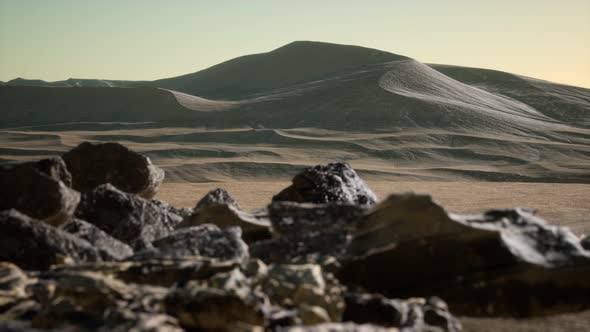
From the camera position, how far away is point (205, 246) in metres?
3.82

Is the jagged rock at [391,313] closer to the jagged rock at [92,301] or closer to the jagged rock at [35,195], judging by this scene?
the jagged rock at [92,301]

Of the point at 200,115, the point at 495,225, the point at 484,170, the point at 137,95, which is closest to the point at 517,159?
the point at 484,170

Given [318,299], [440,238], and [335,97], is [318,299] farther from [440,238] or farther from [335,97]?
[335,97]

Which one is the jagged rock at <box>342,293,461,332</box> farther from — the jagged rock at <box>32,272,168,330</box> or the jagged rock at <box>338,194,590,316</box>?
the jagged rock at <box>32,272,168,330</box>

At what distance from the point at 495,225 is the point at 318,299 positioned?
1.17m

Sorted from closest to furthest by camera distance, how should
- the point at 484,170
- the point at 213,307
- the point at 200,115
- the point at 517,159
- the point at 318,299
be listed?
the point at 213,307
the point at 318,299
the point at 484,170
the point at 517,159
the point at 200,115

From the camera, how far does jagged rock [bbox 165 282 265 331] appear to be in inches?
107

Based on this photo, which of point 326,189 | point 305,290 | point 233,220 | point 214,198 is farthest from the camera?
point 214,198

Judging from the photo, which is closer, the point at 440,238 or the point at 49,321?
the point at 49,321

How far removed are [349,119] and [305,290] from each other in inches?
1865

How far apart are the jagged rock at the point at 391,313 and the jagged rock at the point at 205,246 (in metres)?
0.85

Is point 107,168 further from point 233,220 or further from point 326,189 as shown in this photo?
point 326,189

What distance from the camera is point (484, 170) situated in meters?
30.8

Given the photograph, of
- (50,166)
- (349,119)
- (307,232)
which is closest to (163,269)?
(307,232)
